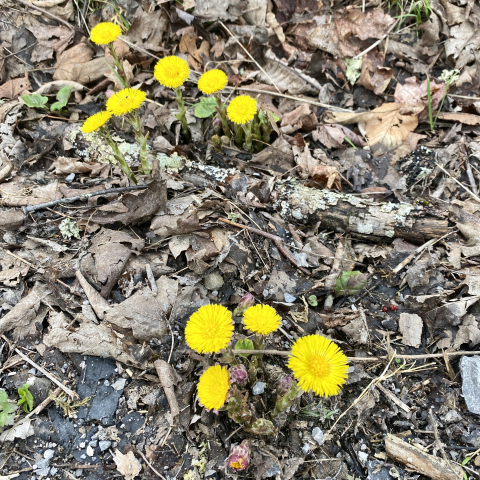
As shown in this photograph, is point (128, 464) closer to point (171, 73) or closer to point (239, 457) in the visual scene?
point (239, 457)

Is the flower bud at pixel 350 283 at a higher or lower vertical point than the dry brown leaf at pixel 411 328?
higher

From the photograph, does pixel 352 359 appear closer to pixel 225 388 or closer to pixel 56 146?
pixel 225 388

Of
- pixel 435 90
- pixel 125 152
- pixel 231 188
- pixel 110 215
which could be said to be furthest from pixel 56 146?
pixel 435 90

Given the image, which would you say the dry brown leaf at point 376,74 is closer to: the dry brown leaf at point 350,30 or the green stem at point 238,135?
the dry brown leaf at point 350,30

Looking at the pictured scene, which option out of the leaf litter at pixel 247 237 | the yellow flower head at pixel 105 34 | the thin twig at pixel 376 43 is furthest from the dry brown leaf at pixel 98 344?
the thin twig at pixel 376 43

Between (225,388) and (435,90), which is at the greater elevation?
(435,90)

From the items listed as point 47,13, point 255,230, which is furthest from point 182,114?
point 47,13
